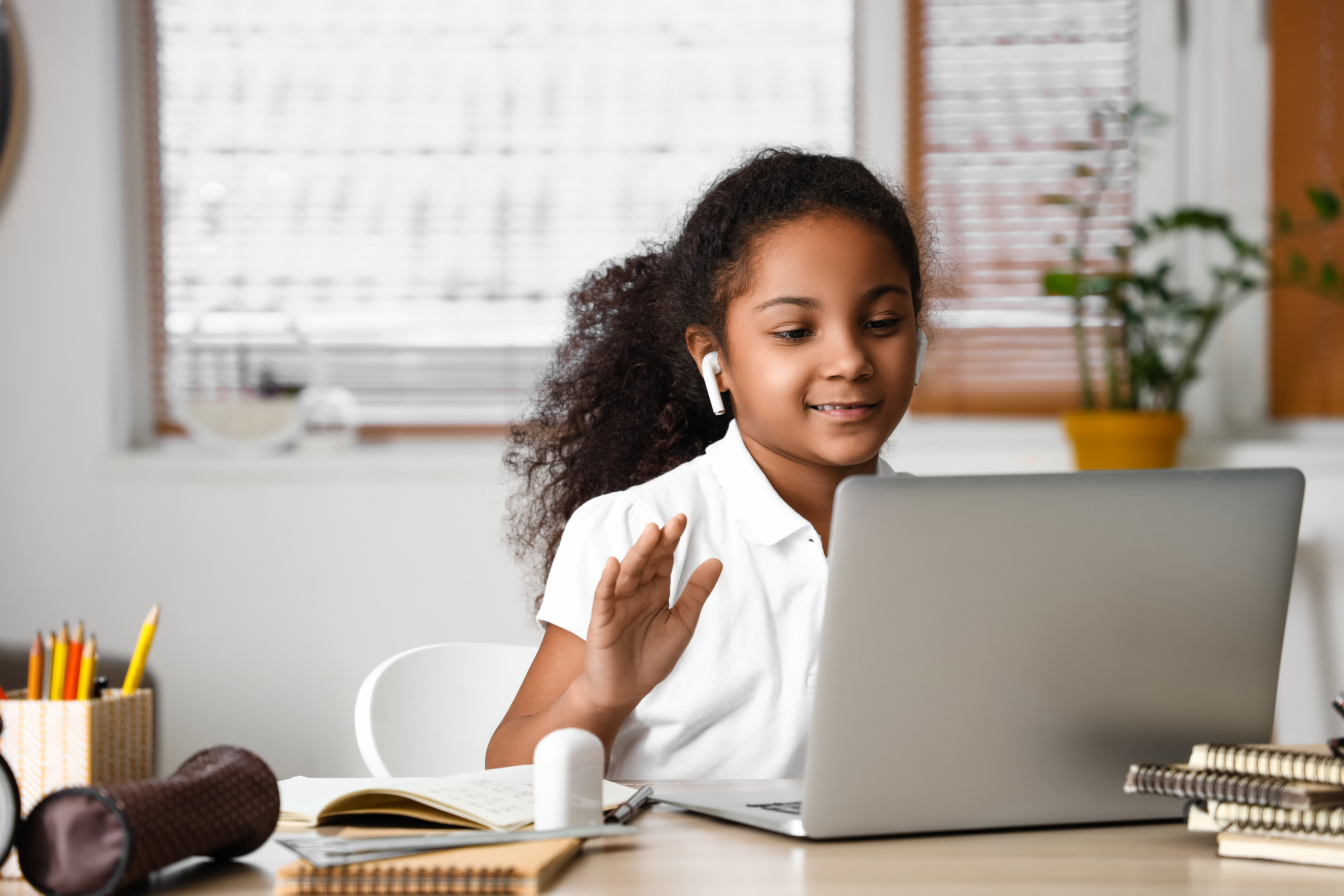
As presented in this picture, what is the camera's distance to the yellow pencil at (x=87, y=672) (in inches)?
27.7

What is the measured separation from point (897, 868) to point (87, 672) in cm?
46

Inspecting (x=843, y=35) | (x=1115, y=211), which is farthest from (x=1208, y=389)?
(x=843, y=35)

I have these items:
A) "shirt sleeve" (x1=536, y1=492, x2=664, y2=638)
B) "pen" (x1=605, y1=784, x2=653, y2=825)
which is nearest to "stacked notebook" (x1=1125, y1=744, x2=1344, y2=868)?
"pen" (x1=605, y1=784, x2=653, y2=825)

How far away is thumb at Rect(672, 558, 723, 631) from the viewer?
0.89 m

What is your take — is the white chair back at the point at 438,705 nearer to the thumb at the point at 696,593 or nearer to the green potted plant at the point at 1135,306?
the thumb at the point at 696,593

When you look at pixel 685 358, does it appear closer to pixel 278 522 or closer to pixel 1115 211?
pixel 278 522

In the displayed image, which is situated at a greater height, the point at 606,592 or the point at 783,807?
the point at 606,592

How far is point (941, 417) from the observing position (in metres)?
2.71

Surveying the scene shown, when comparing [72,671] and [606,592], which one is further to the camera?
[606,592]

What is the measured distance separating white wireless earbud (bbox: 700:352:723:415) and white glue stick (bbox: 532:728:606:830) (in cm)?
58

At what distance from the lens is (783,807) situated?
83 centimetres

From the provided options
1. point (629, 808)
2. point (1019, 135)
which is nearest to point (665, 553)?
point (629, 808)

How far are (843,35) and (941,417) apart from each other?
83 centimetres

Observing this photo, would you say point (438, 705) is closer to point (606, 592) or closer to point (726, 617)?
point (726, 617)
